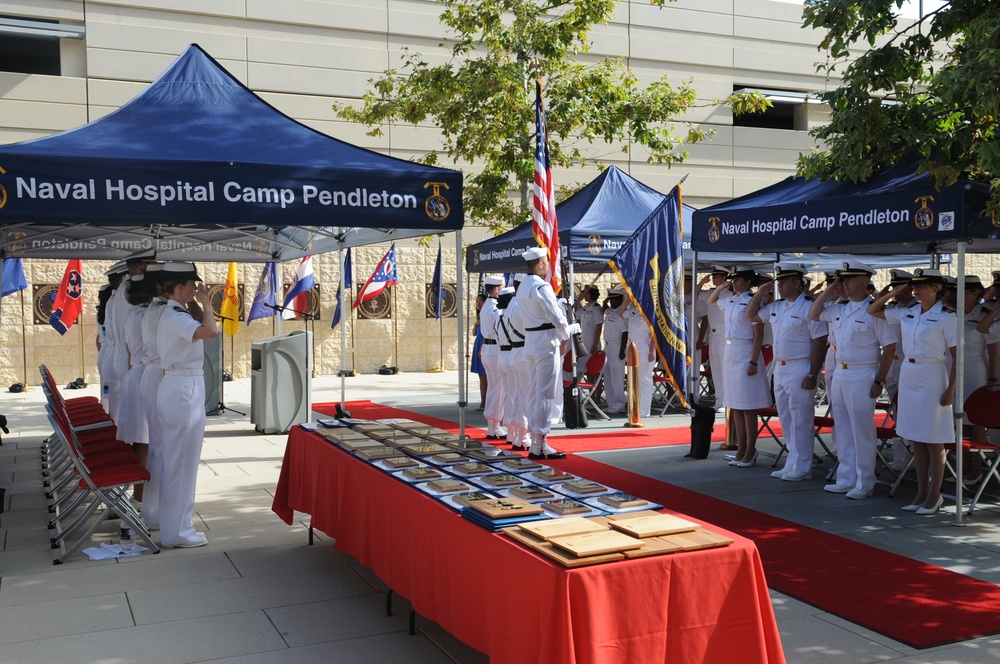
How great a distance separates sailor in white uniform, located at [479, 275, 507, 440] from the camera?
11.7 metres

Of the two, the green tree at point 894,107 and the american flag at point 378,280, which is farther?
the american flag at point 378,280

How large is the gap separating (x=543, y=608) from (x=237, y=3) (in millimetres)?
20433

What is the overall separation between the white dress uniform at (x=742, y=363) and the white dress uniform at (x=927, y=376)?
1.99 metres

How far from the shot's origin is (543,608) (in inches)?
132

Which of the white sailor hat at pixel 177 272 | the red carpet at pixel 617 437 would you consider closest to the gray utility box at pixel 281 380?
the red carpet at pixel 617 437

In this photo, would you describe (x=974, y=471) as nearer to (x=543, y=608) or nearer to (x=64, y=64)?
(x=543, y=608)

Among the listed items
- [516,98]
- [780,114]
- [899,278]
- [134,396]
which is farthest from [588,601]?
[780,114]

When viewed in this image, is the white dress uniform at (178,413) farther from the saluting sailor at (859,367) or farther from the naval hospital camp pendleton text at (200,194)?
the saluting sailor at (859,367)

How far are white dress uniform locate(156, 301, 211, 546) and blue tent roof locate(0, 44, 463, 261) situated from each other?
0.77 meters

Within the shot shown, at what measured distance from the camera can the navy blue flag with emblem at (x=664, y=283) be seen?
970 cm

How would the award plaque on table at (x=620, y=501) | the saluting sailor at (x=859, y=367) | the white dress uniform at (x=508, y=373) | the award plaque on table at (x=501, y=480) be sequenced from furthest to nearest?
1. the white dress uniform at (x=508, y=373)
2. the saluting sailor at (x=859, y=367)
3. the award plaque on table at (x=501, y=480)
4. the award plaque on table at (x=620, y=501)

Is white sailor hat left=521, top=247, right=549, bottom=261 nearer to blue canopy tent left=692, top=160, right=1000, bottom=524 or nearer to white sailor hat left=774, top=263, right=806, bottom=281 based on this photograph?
blue canopy tent left=692, top=160, right=1000, bottom=524

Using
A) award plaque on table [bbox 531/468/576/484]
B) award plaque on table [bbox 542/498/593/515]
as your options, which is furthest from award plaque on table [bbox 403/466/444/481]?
award plaque on table [bbox 542/498/593/515]

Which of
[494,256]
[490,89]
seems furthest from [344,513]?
[490,89]
